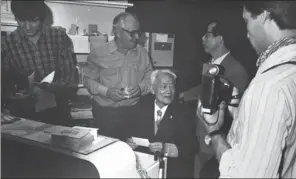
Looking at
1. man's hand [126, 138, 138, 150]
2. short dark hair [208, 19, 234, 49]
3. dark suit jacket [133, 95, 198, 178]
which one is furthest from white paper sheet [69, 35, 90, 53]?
short dark hair [208, 19, 234, 49]

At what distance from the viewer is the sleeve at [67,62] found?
1348 millimetres

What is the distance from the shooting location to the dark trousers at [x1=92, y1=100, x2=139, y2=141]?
4.61ft

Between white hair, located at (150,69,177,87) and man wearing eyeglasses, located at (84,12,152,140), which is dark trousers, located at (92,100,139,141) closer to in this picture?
man wearing eyeglasses, located at (84,12,152,140)

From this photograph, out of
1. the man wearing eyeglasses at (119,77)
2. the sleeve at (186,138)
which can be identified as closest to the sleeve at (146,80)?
the man wearing eyeglasses at (119,77)

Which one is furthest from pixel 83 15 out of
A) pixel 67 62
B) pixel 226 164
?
pixel 226 164

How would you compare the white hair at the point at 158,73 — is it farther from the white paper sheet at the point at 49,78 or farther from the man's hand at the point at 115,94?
the white paper sheet at the point at 49,78

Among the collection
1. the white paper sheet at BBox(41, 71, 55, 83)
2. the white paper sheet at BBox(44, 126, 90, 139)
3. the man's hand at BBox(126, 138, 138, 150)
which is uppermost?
the white paper sheet at BBox(41, 71, 55, 83)

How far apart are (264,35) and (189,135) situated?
61 centimetres

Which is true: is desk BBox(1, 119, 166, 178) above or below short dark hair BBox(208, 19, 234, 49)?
below

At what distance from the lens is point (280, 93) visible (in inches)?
37.9

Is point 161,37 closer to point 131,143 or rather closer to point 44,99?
point 131,143

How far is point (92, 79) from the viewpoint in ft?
4.50

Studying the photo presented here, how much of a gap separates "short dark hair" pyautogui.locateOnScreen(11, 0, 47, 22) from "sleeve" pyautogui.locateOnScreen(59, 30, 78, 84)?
0.14 meters

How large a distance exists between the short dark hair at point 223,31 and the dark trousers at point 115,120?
20.9 inches
